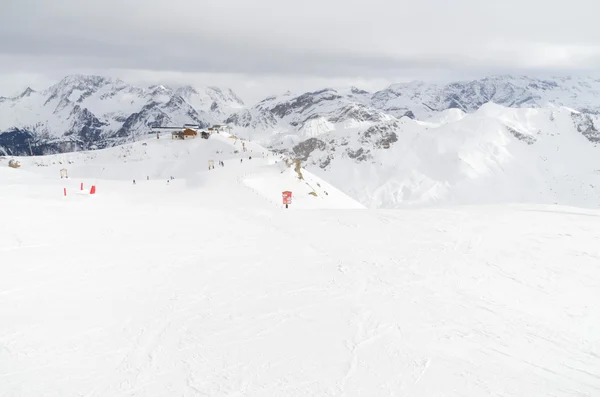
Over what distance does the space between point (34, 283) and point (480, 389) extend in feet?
39.0

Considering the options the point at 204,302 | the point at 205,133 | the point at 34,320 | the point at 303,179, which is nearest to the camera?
the point at 34,320

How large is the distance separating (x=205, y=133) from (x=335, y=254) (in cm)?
7876

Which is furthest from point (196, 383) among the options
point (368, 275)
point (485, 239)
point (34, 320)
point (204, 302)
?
point (485, 239)

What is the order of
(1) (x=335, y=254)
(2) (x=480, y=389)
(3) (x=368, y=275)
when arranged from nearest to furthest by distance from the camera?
(2) (x=480, y=389) < (3) (x=368, y=275) < (1) (x=335, y=254)

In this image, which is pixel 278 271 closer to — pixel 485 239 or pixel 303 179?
pixel 485 239

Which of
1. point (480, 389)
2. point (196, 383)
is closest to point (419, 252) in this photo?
point (480, 389)

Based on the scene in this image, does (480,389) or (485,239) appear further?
(485,239)

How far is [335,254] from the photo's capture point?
15773 mm

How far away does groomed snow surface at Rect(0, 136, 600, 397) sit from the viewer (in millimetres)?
7980

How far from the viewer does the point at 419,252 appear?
52.7 ft

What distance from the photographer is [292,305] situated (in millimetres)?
11141

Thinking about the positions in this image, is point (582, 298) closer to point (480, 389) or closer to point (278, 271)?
point (480, 389)

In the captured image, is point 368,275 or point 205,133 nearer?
point 368,275

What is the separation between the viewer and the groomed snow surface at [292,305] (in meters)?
7.98
